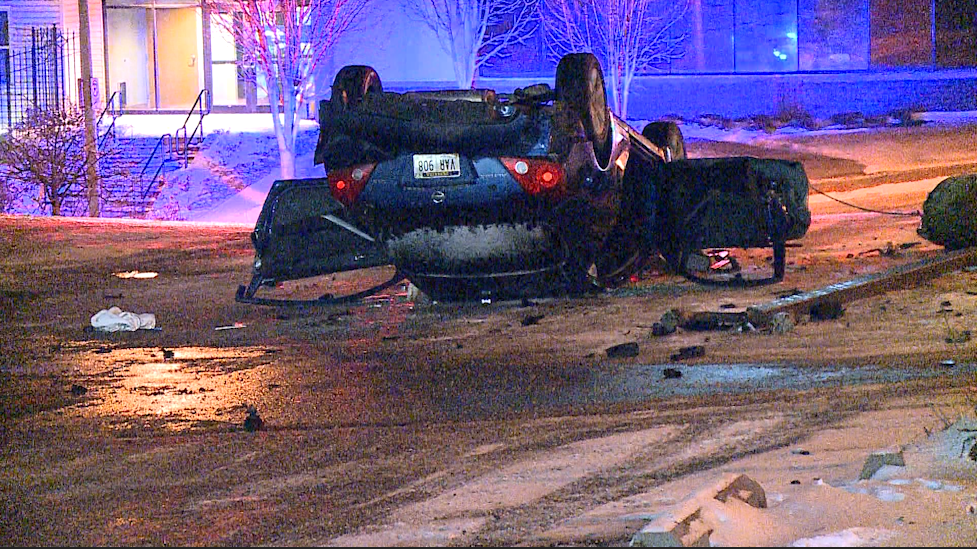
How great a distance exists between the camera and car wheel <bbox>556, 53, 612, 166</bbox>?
8.67 metres

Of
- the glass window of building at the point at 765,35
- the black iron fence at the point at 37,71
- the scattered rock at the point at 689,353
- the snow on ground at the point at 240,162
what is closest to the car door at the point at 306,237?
the scattered rock at the point at 689,353

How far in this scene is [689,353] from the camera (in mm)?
7887

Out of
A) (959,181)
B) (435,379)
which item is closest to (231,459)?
(435,379)

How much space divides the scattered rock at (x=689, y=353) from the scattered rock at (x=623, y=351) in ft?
0.85

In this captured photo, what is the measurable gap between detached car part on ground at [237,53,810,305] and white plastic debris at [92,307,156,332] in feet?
2.59

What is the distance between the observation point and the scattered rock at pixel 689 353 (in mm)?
7853

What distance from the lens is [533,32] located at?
2902cm

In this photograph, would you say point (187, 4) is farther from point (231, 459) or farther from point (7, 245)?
point (231, 459)

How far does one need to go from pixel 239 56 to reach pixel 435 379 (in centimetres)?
2404

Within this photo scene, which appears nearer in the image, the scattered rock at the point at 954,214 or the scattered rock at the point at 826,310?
the scattered rock at the point at 826,310

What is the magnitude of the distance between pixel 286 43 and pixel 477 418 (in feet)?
58.2

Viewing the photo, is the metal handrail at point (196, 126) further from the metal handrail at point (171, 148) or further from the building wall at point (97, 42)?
the building wall at point (97, 42)

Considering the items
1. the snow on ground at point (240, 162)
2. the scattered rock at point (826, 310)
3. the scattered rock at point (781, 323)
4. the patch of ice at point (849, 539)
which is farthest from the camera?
the snow on ground at point (240, 162)

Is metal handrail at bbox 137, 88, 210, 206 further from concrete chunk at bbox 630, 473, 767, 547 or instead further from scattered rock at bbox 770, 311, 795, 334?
concrete chunk at bbox 630, 473, 767, 547
